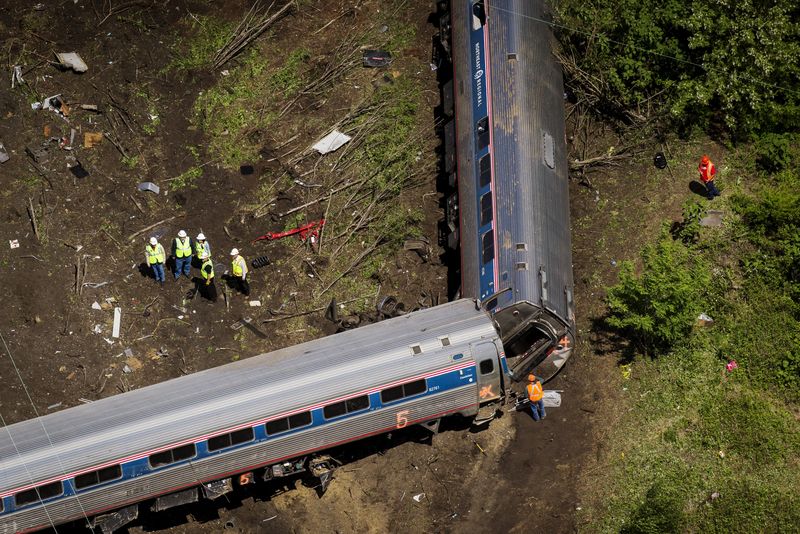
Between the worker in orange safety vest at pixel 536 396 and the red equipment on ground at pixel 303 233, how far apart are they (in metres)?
7.50

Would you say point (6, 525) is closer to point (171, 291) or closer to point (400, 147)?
point (171, 291)

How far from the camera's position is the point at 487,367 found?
25219mm

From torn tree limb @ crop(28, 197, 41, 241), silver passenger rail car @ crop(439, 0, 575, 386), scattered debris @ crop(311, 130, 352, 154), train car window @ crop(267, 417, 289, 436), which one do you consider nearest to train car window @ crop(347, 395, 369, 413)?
train car window @ crop(267, 417, 289, 436)

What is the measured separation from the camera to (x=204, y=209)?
3050 centimetres

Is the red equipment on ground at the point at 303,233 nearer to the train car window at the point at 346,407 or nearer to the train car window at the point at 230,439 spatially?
the train car window at the point at 346,407

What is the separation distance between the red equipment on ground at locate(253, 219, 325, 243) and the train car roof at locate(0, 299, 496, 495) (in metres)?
4.99

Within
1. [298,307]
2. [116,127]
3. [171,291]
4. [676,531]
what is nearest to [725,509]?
[676,531]

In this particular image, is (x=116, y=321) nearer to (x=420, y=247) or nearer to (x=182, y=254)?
(x=182, y=254)

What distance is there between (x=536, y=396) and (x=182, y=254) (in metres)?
10.3

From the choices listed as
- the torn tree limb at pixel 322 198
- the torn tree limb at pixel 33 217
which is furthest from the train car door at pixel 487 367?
the torn tree limb at pixel 33 217

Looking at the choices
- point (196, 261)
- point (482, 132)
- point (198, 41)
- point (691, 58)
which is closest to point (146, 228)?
point (196, 261)

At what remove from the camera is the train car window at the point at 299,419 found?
24.5 metres

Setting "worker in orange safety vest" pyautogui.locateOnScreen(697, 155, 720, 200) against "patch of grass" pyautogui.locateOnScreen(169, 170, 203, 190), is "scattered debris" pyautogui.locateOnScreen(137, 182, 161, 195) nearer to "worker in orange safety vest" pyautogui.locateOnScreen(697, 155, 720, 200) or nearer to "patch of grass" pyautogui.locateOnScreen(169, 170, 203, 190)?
"patch of grass" pyautogui.locateOnScreen(169, 170, 203, 190)

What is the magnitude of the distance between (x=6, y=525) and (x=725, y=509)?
1721cm
